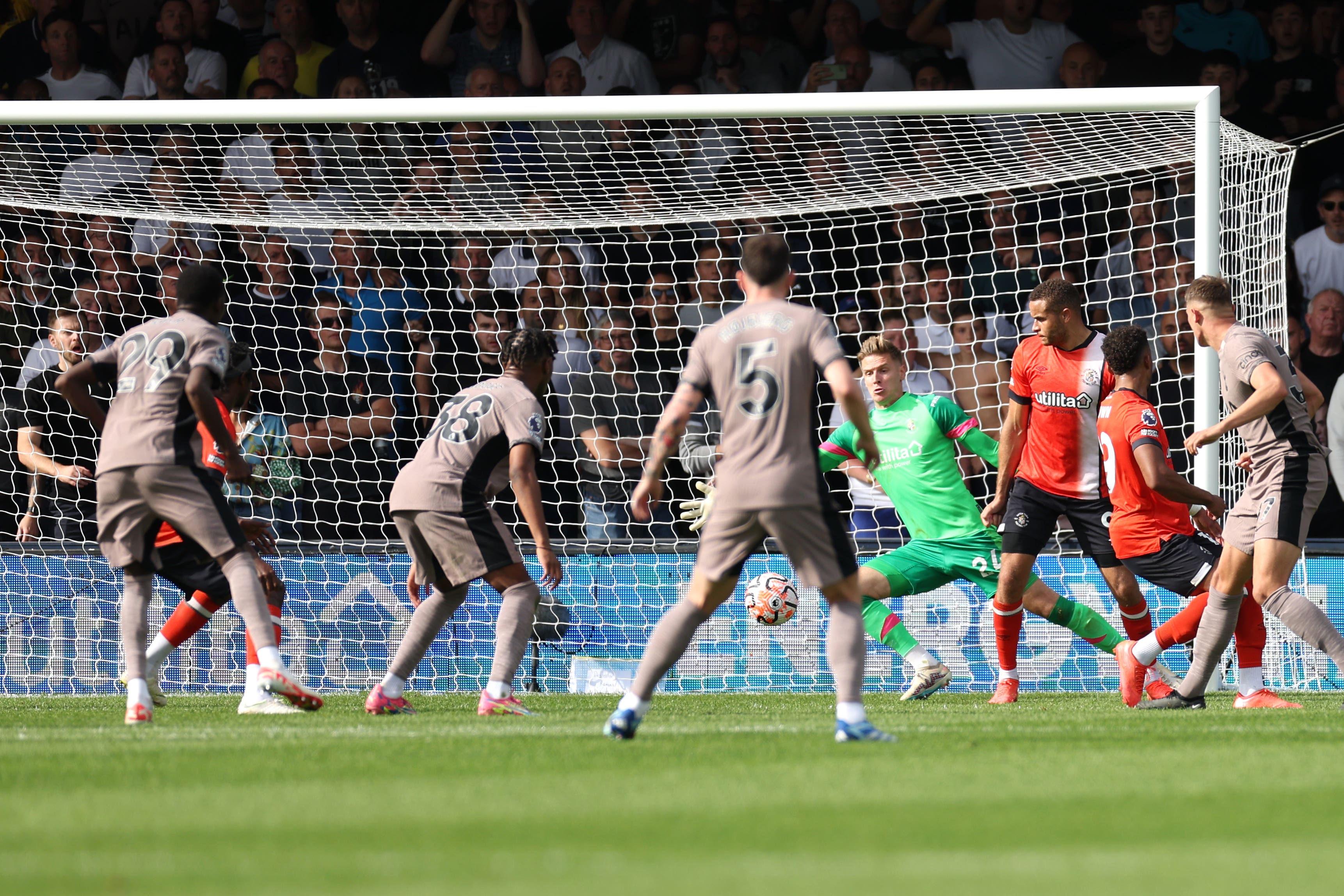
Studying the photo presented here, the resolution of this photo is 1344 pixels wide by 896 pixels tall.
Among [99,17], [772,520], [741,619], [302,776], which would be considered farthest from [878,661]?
[99,17]

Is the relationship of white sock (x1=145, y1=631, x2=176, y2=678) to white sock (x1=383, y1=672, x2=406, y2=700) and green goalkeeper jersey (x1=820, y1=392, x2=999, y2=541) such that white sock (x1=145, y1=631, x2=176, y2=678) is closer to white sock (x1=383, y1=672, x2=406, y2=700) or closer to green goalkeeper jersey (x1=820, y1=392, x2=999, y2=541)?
white sock (x1=383, y1=672, x2=406, y2=700)

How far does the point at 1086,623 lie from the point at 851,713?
3.21 m

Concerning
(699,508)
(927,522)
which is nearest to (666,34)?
(699,508)

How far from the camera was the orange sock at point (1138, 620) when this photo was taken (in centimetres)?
811

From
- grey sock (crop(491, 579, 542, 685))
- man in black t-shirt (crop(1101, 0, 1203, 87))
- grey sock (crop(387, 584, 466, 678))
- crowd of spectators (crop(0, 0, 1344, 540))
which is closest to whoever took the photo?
grey sock (crop(491, 579, 542, 685))

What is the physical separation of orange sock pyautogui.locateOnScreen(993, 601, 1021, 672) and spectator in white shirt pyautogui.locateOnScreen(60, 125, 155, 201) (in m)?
6.68

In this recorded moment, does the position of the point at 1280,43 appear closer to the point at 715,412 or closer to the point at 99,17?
the point at 715,412

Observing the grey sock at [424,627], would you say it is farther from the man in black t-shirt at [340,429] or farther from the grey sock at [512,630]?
the man in black t-shirt at [340,429]

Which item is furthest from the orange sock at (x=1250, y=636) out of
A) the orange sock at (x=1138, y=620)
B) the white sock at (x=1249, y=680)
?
the orange sock at (x=1138, y=620)

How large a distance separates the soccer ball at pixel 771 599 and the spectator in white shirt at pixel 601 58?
564 centimetres

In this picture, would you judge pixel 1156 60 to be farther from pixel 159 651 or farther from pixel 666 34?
pixel 159 651

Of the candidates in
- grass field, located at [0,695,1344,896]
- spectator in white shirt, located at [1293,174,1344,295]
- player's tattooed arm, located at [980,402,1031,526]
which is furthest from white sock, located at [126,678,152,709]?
spectator in white shirt, located at [1293,174,1344,295]

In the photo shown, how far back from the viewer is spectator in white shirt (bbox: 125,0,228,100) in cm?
1329

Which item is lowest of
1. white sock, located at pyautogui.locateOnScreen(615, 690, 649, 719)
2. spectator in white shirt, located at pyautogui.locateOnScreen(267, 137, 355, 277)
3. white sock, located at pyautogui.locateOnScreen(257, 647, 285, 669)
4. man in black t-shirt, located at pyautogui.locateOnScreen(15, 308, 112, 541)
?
white sock, located at pyautogui.locateOnScreen(615, 690, 649, 719)
